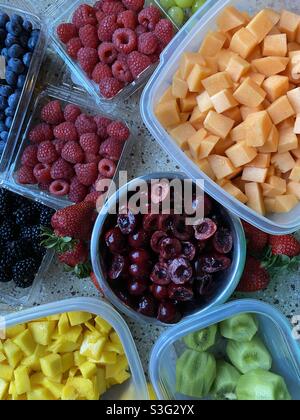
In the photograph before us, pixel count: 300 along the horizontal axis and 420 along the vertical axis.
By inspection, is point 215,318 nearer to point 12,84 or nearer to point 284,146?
point 284,146

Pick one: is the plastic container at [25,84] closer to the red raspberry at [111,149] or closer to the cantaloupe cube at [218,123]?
the red raspberry at [111,149]

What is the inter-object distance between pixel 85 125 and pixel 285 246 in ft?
1.74

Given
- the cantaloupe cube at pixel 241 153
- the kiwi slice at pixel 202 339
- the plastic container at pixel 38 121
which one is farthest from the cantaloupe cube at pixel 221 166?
the kiwi slice at pixel 202 339

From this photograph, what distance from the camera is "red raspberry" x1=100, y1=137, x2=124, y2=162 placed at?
Answer: 4.16 feet

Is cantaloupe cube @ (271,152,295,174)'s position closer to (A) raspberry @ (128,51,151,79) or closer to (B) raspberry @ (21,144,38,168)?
(A) raspberry @ (128,51,151,79)

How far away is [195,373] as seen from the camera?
119 centimetres

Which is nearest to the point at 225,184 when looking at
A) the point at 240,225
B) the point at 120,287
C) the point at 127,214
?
the point at 240,225

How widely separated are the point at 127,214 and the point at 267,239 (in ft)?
1.06

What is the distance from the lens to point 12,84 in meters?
1.31

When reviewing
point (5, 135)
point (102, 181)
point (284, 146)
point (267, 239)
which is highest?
point (5, 135)

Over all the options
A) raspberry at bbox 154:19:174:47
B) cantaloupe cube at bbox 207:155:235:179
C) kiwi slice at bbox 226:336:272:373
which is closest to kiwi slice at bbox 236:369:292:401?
kiwi slice at bbox 226:336:272:373

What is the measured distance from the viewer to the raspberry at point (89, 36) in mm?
1292

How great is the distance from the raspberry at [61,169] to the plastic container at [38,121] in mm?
54

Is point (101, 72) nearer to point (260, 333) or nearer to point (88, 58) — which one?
point (88, 58)
